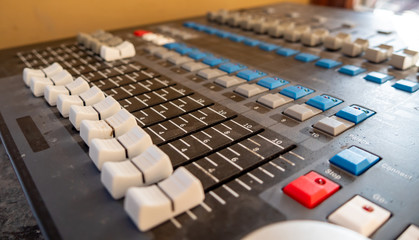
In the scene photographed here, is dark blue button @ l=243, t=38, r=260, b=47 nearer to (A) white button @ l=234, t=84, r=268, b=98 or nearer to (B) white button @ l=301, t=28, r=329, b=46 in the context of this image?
(B) white button @ l=301, t=28, r=329, b=46

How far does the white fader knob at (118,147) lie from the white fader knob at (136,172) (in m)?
0.04

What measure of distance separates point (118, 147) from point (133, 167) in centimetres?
8

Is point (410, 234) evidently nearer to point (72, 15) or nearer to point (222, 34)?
point (222, 34)

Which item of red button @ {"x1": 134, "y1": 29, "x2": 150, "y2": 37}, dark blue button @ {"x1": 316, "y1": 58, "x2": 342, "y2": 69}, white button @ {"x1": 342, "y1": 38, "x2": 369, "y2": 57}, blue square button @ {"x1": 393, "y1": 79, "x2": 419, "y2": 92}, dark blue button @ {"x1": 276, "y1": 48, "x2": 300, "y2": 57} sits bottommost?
A: red button @ {"x1": 134, "y1": 29, "x2": 150, "y2": 37}

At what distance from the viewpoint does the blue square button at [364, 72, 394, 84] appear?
106cm

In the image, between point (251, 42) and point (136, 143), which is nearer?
point (136, 143)

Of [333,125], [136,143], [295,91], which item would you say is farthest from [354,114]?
[136,143]

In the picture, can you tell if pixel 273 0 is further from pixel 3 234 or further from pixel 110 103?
pixel 3 234

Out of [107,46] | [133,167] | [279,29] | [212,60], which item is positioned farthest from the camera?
[279,29]

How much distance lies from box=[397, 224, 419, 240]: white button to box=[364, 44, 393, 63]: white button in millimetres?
801

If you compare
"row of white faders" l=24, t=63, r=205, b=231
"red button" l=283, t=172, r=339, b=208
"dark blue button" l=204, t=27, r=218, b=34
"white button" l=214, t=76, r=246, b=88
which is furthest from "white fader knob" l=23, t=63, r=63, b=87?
"red button" l=283, t=172, r=339, b=208

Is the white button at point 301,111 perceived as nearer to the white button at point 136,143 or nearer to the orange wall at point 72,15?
the white button at point 136,143

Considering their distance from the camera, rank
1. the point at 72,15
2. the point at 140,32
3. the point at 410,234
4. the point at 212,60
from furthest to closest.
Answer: the point at 72,15 → the point at 140,32 → the point at 212,60 → the point at 410,234

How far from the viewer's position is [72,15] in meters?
1.79
